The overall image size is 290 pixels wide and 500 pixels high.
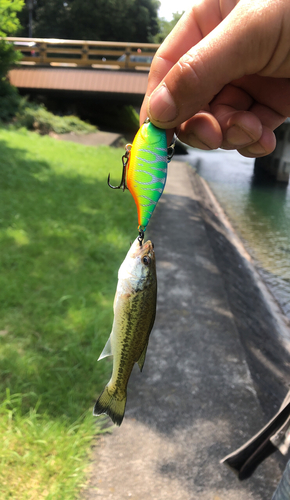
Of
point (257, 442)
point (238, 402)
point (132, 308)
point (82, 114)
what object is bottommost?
point (82, 114)

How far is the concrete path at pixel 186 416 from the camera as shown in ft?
10.4

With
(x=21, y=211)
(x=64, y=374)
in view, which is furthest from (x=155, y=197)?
(x=21, y=211)

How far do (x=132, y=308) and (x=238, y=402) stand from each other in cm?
326

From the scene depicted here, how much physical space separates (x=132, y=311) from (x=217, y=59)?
3.22ft

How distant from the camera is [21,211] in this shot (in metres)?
7.39

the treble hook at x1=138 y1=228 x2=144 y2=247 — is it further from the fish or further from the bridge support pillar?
the bridge support pillar

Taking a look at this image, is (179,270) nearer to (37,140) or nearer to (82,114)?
(37,140)

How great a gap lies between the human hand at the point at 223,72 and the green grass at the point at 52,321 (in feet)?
8.88

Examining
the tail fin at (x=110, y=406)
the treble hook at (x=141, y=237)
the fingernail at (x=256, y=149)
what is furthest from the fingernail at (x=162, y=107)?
the tail fin at (x=110, y=406)

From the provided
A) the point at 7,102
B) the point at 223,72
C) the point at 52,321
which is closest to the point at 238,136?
the point at 223,72

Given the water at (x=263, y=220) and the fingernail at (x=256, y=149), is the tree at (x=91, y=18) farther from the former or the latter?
the fingernail at (x=256, y=149)

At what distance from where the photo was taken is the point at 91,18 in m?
41.5

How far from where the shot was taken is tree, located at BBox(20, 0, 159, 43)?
1622 inches

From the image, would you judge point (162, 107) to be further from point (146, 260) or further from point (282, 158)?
point (282, 158)
